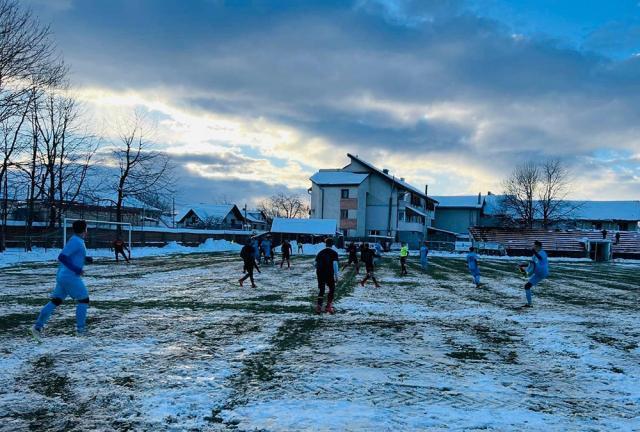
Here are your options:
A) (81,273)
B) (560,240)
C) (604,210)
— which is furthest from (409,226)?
(81,273)

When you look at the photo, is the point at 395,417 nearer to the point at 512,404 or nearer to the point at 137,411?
the point at 512,404

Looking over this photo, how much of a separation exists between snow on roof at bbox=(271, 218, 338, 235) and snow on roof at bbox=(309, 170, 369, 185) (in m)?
11.5

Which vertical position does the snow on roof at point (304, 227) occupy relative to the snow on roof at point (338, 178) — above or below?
below

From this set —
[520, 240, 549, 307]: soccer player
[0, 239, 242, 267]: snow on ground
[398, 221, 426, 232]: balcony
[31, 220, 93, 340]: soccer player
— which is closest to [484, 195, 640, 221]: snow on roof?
[398, 221, 426, 232]: balcony

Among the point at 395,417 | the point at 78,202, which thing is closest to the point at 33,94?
the point at 78,202

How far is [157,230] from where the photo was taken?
4853 centimetres

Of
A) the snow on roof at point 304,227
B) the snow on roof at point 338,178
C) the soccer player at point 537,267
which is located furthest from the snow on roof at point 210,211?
the soccer player at point 537,267

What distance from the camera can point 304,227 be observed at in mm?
51719

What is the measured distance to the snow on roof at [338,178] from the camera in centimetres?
6215

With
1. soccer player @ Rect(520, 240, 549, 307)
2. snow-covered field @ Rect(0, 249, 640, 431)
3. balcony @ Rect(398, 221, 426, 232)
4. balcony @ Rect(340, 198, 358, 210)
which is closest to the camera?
snow-covered field @ Rect(0, 249, 640, 431)

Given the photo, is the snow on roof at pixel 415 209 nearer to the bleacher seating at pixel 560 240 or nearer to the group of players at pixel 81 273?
the bleacher seating at pixel 560 240

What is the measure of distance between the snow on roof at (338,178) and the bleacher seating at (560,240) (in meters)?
18.8

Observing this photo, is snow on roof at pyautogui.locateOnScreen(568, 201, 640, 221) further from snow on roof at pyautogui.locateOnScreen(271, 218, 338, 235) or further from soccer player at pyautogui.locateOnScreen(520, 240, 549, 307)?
soccer player at pyautogui.locateOnScreen(520, 240, 549, 307)

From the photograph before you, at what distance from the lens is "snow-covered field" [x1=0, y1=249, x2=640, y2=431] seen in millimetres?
4508
